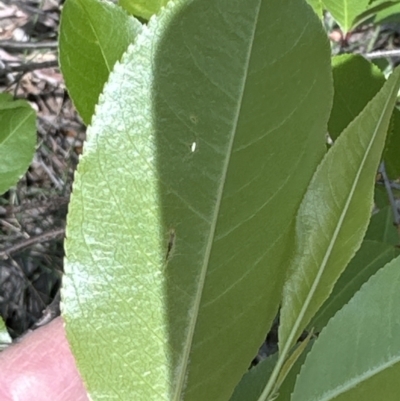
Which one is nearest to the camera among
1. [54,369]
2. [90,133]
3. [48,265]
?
[90,133]

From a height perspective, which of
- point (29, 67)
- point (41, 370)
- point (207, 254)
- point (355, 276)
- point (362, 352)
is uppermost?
point (29, 67)

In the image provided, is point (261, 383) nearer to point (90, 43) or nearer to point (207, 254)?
point (207, 254)

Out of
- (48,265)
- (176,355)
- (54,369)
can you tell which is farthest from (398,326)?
(48,265)

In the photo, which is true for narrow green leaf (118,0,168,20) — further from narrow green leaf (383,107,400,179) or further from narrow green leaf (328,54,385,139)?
narrow green leaf (383,107,400,179)

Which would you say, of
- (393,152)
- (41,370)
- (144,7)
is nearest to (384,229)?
(393,152)

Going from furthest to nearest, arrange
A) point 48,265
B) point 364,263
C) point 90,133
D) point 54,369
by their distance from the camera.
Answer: point 48,265 < point 54,369 < point 364,263 < point 90,133

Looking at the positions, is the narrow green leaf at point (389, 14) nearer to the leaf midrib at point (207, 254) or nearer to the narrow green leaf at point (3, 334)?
the leaf midrib at point (207, 254)

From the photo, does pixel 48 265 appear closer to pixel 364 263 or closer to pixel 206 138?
pixel 364 263
